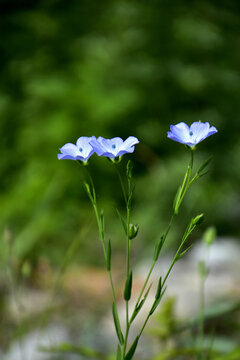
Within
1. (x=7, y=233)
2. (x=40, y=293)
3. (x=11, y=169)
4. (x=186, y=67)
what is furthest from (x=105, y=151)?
(x=186, y=67)

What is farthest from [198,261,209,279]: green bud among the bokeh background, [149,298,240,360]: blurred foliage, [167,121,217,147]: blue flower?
the bokeh background

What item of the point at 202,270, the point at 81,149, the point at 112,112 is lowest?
the point at 112,112

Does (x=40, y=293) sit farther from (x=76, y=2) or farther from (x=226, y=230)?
(x=76, y=2)

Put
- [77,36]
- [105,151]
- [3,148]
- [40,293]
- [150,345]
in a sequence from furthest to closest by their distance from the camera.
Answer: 1. [77,36]
2. [3,148]
3. [40,293]
4. [150,345]
5. [105,151]

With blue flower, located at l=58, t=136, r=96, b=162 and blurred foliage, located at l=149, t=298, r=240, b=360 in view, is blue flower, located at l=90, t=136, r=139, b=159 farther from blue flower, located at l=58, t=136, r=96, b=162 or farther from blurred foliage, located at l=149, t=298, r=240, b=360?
blurred foliage, located at l=149, t=298, r=240, b=360

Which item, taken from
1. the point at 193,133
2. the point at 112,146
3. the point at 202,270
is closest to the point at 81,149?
the point at 112,146

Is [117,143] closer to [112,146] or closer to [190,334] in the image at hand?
[112,146]

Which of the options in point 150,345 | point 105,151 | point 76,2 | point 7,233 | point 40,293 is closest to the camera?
point 105,151
